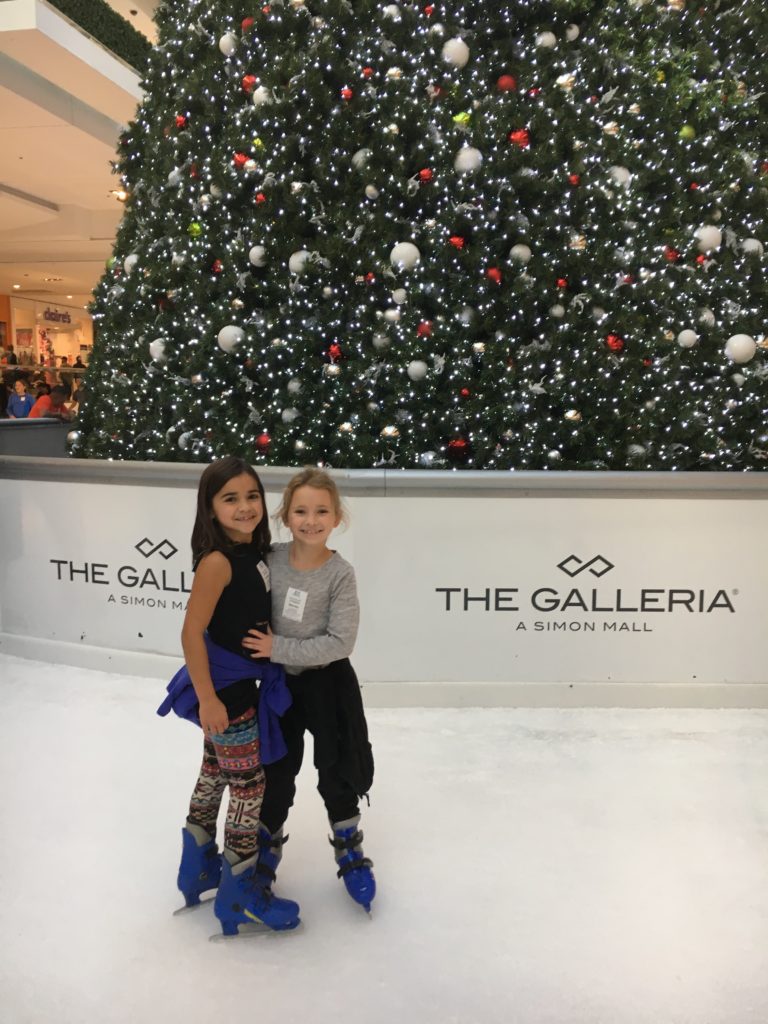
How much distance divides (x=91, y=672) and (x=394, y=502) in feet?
6.00

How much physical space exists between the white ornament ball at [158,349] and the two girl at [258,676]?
274 centimetres

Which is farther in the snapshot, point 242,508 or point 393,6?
point 393,6

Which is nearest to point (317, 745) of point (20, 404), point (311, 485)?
point (311, 485)

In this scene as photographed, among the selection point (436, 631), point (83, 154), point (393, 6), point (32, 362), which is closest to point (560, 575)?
point (436, 631)

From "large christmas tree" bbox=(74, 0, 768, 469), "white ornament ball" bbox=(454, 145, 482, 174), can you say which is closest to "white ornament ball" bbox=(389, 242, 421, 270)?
"large christmas tree" bbox=(74, 0, 768, 469)

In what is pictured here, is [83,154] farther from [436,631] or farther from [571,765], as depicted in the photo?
[571,765]

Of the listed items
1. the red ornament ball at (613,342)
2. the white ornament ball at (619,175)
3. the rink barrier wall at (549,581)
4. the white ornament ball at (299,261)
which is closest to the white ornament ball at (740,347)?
the red ornament ball at (613,342)

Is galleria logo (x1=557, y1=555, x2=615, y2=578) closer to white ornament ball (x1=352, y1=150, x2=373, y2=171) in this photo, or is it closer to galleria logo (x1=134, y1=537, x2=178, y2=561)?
galleria logo (x1=134, y1=537, x2=178, y2=561)

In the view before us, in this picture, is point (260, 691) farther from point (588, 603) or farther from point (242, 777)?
point (588, 603)

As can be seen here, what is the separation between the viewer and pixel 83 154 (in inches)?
381

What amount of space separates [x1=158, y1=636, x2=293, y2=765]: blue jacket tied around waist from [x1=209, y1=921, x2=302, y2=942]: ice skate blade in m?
0.44

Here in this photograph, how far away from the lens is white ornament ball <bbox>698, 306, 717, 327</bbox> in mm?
3955

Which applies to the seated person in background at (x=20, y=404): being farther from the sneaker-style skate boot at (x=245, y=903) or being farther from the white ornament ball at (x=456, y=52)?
the sneaker-style skate boot at (x=245, y=903)

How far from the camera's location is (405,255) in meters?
3.84
